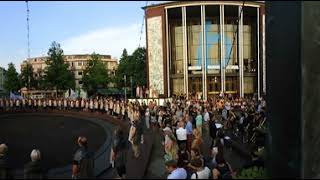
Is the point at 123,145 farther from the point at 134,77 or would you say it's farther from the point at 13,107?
the point at 134,77

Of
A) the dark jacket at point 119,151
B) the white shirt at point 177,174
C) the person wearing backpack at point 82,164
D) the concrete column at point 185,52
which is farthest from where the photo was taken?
the concrete column at point 185,52

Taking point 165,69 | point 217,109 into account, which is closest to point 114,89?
point 165,69

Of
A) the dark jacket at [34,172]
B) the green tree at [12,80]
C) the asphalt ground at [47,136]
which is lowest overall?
the asphalt ground at [47,136]

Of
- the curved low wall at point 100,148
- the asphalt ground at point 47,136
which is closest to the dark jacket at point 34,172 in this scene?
the curved low wall at point 100,148

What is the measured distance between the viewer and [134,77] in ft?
305

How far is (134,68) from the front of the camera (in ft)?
310

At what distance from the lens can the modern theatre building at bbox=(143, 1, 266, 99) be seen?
6831cm

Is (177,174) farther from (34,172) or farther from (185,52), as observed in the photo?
(185,52)

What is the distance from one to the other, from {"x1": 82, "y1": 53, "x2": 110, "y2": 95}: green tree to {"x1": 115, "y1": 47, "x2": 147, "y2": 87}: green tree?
107 inches

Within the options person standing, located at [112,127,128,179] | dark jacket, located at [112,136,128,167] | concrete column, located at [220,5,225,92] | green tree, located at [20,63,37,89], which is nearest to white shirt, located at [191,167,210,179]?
person standing, located at [112,127,128,179]

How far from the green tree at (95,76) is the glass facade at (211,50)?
2745 cm

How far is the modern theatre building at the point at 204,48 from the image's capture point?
68.3 m

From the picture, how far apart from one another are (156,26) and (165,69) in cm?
576

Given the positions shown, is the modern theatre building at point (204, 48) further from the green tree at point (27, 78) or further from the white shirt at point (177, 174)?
the white shirt at point (177, 174)
